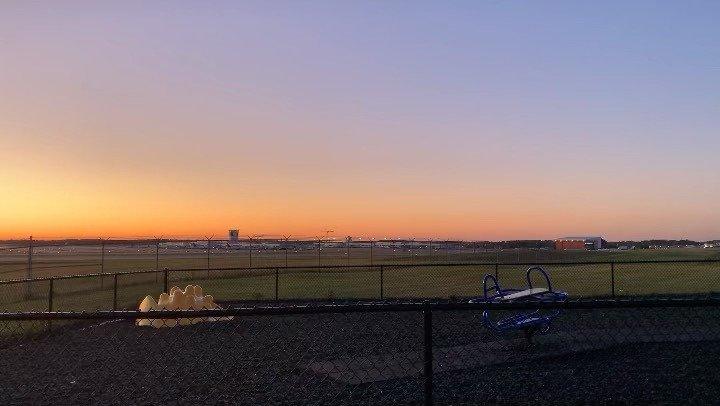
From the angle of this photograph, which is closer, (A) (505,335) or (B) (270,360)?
(B) (270,360)

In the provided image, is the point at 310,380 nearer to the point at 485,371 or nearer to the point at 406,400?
the point at 406,400

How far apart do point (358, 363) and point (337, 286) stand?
734 inches

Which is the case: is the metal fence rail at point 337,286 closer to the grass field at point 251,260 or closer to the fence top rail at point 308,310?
the grass field at point 251,260

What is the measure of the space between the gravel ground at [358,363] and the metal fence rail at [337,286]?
5.66 metres

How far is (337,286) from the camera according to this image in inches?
1155

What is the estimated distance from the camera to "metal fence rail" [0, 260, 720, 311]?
21.6 meters

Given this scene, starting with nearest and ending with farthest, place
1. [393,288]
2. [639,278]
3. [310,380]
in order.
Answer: [310,380] < [393,288] < [639,278]

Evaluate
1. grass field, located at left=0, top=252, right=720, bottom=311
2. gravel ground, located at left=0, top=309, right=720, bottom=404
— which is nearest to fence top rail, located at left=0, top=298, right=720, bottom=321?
gravel ground, located at left=0, top=309, right=720, bottom=404

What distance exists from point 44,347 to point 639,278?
26925 mm

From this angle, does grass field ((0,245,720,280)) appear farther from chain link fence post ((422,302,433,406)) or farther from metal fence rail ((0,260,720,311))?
chain link fence post ((422,302,433,406))

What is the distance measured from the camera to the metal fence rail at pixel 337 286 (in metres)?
21.6

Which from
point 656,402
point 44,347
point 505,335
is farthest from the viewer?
point 505,335

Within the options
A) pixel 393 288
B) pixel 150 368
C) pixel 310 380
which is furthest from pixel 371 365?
pixel 393 288

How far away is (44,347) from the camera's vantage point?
523 inches
